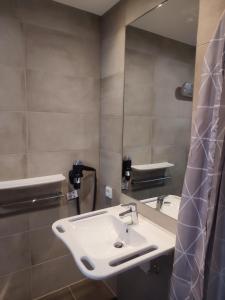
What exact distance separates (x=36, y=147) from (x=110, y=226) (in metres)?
0.79

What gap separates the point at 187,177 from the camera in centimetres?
92

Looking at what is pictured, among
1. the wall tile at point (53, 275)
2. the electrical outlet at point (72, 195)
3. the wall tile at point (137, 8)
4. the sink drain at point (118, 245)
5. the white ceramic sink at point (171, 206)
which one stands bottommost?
the wall tile at point (53, 275)

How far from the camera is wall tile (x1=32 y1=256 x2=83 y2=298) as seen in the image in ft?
5.61

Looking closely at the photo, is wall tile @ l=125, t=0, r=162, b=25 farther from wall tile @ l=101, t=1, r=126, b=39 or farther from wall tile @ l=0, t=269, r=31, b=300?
wall tile @ l=0, t=269, r=31, b=300

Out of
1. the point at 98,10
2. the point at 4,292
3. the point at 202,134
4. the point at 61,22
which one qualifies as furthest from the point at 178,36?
the point at 4,292

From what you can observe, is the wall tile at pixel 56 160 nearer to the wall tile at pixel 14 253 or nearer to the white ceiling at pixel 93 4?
the wall tile at pixel 14 253

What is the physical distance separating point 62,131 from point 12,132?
359 millimetres

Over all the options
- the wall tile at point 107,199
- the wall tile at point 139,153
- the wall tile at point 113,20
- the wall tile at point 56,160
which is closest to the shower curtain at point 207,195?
the wall tile at point 139,153

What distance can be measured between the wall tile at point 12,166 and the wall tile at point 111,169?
0.64 metres

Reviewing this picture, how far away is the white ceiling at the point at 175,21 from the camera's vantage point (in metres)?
1.08

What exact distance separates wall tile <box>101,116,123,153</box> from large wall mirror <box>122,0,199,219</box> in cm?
5

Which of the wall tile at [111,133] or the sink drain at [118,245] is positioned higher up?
the wall tile at [111,133]

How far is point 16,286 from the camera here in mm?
1634

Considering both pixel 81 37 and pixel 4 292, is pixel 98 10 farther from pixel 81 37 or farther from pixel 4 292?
pixel 4 292
